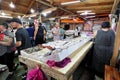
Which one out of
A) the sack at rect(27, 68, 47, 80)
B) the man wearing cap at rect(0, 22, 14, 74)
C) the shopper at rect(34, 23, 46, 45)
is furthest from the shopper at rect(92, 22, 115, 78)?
the man wearing cap at rect(0, 22, 14, 74)

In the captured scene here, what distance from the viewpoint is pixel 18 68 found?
12.2 ft

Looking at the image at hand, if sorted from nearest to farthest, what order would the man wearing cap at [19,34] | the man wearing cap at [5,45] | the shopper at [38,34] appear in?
1. the man wearing cap at [19,34]
2. the man wearing cap at [5,45]
3. the shopper at [38,34]

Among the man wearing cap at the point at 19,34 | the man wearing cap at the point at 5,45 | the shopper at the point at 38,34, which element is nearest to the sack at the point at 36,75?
the man wearing cap at the point at 19,34

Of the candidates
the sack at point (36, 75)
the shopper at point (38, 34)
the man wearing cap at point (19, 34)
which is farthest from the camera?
the shopper at point (38, 34)

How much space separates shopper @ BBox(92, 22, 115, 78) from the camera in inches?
111

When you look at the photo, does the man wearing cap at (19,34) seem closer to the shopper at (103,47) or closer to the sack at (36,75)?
the sack at (36,75)

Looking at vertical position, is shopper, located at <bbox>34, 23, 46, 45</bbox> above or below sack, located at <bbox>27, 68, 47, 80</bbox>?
above

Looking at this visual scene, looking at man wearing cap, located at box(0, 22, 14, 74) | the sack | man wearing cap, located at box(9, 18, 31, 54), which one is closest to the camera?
the sack

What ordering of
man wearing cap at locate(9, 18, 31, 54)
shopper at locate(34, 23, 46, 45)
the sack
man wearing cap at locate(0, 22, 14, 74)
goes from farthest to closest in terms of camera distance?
1. shopper at locate(34, 23, 46, 45)
2. man wearing cap at locate(0, 22, 14, 74)
3. man wearing cap at locate(9, 18, 31, 54)
4. the sack

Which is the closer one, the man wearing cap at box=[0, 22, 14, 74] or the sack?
the sack

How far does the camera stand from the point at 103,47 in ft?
9.55

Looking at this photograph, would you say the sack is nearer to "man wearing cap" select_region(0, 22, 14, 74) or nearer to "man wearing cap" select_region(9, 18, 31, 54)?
"man wearing cap" select_region(9, 18, 31, 54)

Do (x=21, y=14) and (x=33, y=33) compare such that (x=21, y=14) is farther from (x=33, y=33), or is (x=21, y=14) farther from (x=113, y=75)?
(x=113, y=75)

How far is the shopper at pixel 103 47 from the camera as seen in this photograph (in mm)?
2822
